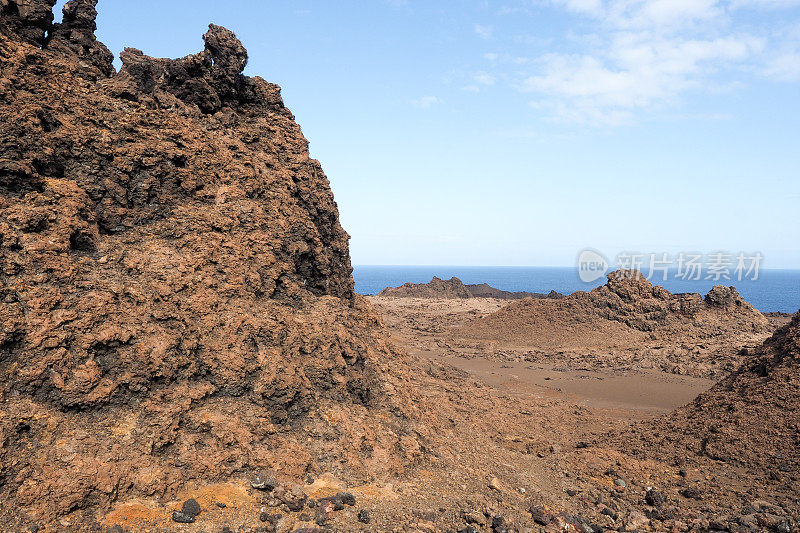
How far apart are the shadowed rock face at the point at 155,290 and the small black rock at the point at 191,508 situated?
0.28 metres

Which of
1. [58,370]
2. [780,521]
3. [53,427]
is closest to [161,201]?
[58,370]

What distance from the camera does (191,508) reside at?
4.63 metres

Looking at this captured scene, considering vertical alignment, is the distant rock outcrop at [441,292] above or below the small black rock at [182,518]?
below

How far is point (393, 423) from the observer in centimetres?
734

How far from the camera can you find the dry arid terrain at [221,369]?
4762mm

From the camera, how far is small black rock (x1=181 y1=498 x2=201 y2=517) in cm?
459

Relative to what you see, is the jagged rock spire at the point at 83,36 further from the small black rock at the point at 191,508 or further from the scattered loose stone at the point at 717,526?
the scattered loose stone at the point at 717,526

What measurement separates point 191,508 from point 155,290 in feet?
8.09

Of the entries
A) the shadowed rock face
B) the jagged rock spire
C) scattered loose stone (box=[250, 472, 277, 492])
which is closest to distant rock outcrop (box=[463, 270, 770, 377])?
the shadowed rock face

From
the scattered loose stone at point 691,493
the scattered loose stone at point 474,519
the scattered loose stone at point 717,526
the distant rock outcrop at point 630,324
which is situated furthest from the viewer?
the distant rock outcrop at point 630,324

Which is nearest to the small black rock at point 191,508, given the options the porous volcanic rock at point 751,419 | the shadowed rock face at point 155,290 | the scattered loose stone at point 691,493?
the shadowed rock face at point 155,290

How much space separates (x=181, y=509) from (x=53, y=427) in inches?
54.7

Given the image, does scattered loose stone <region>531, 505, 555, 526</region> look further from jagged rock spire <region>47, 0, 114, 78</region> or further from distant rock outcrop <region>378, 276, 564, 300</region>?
distant rock outcrop <region>378, 276, 564, 300</region>

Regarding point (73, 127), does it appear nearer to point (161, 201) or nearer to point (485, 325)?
point (161, 201)
